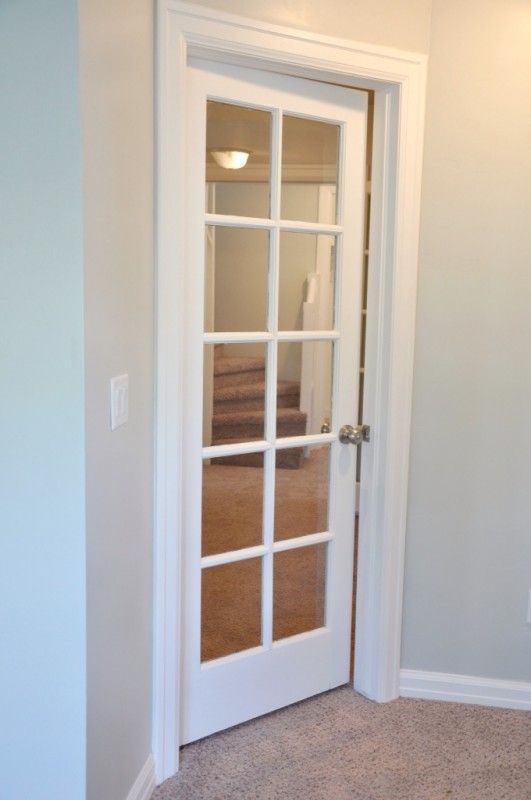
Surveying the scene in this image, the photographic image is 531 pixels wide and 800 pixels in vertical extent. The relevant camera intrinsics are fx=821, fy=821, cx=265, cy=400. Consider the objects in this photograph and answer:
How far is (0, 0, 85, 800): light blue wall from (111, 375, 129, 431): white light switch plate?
163 mm

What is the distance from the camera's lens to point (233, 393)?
2.29m

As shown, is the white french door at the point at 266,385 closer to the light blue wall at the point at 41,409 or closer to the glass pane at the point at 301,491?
the glass pane at the point at 301,491

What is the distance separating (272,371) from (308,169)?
0.59 meters

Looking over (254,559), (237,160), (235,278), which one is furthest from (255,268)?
(254,559)

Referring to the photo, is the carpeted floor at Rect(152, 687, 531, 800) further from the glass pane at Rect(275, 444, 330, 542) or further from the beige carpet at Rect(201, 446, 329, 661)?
the glass pane at Rect(275, 444, 330, 542)

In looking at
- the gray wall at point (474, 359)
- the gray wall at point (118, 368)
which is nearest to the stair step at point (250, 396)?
the gray wall at point (118, 368)

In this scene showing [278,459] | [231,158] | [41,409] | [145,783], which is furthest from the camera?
[278,459]

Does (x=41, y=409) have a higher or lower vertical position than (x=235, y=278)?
lower

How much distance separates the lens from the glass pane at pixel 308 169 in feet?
7.57

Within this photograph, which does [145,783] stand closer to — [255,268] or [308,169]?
[255,268]

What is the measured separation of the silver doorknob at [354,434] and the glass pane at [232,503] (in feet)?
0.98

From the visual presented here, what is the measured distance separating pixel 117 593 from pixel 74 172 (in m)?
0.91

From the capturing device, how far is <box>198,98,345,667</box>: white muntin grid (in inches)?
88.8

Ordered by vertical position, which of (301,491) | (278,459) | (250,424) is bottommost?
(301,491)
